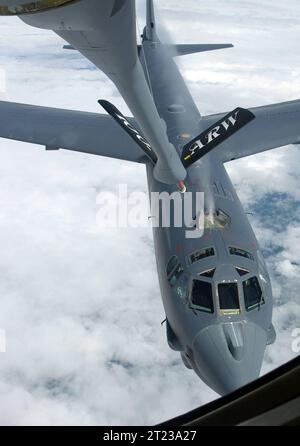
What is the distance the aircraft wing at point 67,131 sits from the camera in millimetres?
17531

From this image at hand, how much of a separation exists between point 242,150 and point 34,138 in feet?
31.6

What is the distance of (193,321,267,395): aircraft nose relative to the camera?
9.27 metres

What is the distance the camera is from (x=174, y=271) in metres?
11.4

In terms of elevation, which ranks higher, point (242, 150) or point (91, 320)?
point (242, 150)

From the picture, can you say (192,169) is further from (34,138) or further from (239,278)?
(34,138)

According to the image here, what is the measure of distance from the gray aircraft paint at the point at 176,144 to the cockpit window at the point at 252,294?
170 millimetres

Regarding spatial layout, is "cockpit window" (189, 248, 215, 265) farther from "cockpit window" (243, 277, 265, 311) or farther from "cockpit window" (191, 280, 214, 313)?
"cockpit window" (243, 277, 265, 311)

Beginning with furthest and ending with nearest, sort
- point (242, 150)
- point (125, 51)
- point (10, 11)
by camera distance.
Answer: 1. point (242, 150)
2. point (125, 51)
3. point (10, 11)

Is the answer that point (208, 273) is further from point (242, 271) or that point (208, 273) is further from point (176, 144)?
point (176, 144)

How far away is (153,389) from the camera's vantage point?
19.5m

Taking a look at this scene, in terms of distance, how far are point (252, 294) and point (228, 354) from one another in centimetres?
189

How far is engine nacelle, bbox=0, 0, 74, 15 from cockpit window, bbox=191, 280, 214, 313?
874cm
